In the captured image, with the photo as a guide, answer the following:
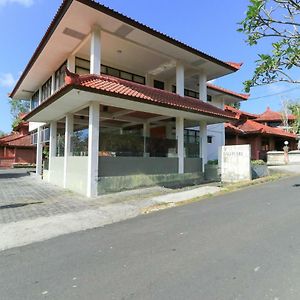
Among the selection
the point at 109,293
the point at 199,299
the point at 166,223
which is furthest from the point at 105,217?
the point at 199,299

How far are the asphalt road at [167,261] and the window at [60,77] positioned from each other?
1018 cm

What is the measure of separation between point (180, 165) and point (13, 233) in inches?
389

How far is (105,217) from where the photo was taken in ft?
27.9

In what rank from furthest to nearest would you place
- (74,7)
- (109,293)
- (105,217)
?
(74,7) < (105,217) < (109,293)

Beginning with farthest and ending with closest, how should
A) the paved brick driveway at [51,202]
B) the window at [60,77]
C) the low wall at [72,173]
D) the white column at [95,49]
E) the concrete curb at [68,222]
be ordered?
the window at [60,77]
the low wall at [72,173]
the white column at [95,49]
the paved brick driveway at [51,202]
the concrete curb at [68,222]

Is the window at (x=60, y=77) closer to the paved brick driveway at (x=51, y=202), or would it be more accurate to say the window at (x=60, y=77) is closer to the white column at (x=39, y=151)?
the paved brick driveway at (x=51, y=202)

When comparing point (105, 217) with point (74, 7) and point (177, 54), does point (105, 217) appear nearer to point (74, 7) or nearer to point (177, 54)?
point (74, 7)

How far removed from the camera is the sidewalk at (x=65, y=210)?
7.10 m

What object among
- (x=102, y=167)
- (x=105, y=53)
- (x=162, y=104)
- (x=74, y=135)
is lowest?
(x=102, y=167)

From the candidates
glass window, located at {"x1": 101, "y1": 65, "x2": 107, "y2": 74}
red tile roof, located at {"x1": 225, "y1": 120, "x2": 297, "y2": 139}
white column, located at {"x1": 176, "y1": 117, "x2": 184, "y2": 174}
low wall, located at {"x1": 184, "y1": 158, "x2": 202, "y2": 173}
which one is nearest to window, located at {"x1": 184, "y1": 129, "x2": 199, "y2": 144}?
white column, located at {"x1": 176, "y1": 117, "x2": 184, "y2": 174}

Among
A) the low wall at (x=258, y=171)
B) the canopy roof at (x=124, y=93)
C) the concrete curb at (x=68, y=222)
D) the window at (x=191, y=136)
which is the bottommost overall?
the concrete curb at (x=68, y=222)

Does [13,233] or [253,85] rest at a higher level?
[253,85]

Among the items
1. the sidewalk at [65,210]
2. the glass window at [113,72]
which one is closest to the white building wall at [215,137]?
the glass window at [113,72]

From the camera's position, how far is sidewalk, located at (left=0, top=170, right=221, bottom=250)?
7102 millimetres
